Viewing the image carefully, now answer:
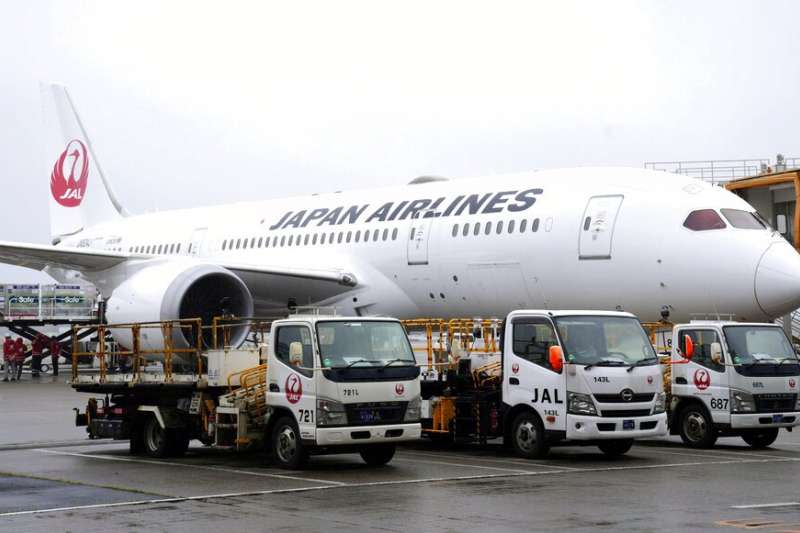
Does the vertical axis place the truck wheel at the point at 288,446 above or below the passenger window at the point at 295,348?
below

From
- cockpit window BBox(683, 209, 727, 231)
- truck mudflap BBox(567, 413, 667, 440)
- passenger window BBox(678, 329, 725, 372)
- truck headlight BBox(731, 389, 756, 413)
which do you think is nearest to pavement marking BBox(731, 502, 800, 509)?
truck mudflap BBox(567, 413, 667, 440)

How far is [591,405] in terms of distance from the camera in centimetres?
1474

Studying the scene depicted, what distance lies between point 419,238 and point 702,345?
27.2ft

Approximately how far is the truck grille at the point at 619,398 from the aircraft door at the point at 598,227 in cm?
580

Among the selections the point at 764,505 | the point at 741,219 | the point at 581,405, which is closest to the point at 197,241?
the point at 741,219

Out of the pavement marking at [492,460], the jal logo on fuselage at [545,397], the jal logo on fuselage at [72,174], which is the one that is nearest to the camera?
the pavement marking at [492,460]

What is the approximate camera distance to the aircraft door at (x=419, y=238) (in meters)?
24.1

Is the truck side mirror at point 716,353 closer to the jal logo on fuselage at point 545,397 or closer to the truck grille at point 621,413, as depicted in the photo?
the truck grille at point 621,413

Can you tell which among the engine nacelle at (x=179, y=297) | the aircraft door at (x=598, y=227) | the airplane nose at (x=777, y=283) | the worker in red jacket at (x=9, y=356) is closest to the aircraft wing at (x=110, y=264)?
the engine nacelle at (x=179, y=297)

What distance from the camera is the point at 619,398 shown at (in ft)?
48.9

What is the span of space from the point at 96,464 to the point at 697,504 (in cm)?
809

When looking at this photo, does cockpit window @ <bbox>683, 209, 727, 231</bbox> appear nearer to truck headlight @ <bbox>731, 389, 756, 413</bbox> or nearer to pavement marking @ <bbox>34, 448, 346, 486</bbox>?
truck headlight @ <bbox>731, 389, 756, 413</bbox>

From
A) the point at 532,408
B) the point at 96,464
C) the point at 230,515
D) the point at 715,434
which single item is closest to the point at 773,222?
the point at 715,434

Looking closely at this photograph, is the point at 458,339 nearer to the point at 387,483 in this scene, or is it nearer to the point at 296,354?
the point at 296,354
